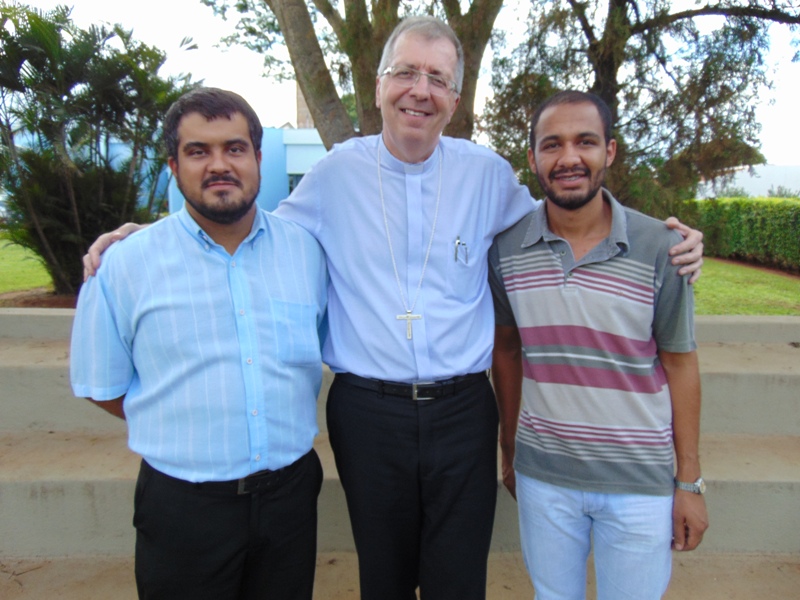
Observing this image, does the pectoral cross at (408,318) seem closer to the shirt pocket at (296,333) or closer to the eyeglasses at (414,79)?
the shirt pocket at (296,333)

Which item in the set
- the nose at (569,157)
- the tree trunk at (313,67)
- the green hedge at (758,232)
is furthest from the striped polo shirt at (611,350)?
the green hedge at (758,232)

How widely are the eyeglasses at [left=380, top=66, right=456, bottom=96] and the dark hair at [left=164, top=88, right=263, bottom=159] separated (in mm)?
590

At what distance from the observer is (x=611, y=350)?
2.11 metres

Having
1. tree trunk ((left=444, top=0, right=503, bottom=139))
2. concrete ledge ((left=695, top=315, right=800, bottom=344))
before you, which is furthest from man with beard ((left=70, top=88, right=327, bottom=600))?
concrete ledge ((left=695, top=315, right=800, bottom=344))

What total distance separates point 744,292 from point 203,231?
960 centimetres

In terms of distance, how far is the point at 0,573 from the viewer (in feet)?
10.7

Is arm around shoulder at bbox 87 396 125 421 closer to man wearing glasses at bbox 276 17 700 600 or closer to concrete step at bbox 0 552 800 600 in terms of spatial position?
man wearing glasses at bbox 276 17 700 600

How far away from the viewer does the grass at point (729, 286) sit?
7854 mm

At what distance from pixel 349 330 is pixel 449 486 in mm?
688

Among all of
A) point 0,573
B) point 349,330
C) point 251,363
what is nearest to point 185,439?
point 251,363

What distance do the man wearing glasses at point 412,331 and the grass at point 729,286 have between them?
5312 millimetres

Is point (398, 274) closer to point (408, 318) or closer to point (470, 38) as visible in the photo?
point (408, 318)

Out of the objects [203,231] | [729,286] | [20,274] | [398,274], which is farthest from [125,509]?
[729,286]

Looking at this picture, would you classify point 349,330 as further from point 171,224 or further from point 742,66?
point 742,66
